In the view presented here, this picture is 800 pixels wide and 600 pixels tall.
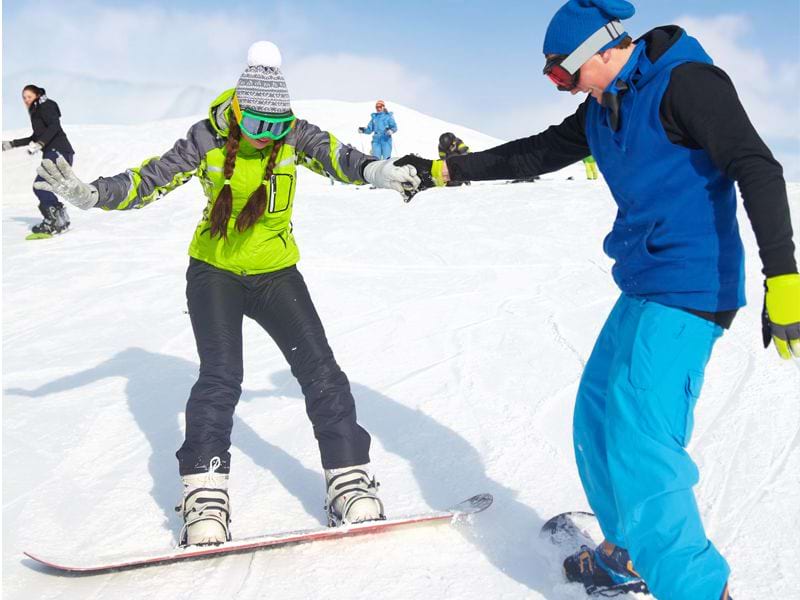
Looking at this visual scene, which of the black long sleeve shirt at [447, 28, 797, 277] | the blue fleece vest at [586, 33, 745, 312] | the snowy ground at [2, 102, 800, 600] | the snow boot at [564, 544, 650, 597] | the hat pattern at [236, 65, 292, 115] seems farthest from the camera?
the hat pattern at [236, 65, 292, 115]

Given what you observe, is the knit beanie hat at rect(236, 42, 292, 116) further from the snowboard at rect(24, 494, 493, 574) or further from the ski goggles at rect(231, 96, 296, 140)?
the snowboard at rect(24, 494, 493, 574)

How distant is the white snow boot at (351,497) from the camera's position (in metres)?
3.18

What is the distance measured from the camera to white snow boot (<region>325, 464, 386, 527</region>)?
3.18 meters

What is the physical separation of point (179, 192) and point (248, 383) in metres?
11.9

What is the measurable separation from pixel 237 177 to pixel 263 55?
1.78ft

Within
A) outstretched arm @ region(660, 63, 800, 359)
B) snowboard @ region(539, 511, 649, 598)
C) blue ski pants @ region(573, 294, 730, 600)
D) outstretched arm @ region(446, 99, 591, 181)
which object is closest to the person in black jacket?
outstretched arm @ region(446, 99, 591, 181)

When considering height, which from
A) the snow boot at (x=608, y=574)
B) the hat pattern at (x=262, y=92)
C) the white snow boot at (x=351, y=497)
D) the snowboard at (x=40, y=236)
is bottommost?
the snow boot at (x=608, y=574)

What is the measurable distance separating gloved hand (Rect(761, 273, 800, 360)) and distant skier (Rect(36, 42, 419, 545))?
5.70 feet

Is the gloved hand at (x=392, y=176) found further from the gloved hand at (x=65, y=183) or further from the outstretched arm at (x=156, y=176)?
the gloved hand at (x=65, y=183)

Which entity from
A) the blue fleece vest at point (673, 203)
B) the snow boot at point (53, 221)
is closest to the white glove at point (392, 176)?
the blue fleece vest at point (673, 203)

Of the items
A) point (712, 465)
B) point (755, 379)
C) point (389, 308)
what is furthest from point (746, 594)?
point (389, 308)

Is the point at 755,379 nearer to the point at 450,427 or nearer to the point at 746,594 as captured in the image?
the point at 450,427

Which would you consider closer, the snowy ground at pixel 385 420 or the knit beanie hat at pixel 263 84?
the snowy ground at pixel 385 420

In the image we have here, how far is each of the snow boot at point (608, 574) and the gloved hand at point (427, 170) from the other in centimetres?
172
